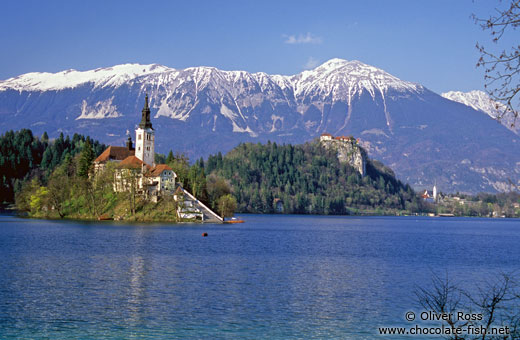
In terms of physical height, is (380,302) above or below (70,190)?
below

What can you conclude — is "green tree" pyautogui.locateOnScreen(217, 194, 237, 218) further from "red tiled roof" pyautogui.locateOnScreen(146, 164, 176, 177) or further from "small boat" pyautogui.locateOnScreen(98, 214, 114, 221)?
"small boat" pyautogui.locateOnScreen(98, 214, 114, 221)

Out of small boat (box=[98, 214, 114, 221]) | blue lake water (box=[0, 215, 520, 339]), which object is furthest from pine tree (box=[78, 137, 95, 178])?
blue lake water (box=[0, 215, 520, 339])

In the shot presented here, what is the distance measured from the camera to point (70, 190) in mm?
173875

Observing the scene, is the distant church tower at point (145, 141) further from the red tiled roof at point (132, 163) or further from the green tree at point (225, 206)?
the green tree at point (225, 206)

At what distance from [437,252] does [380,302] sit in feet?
188

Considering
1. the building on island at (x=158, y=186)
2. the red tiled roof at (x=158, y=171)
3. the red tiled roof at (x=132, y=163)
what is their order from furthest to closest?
the red tiled roof at (x=132, y=163), the red tiled roof at (x=158, y=171), the building on island at (x=158, y=186)

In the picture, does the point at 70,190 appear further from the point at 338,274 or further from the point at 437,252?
the point at 338,274

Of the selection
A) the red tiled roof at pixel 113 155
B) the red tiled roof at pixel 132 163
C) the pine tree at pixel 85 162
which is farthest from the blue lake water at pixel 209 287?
the red tiled roof at pixel 113 155

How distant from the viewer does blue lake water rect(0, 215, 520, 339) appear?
38031mm

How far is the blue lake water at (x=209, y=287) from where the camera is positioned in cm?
3803

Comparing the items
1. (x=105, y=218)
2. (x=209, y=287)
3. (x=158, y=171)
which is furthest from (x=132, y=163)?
(x=209, y=287)

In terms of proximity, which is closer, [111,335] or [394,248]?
[111,335]

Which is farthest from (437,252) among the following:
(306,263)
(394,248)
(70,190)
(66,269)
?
(70,190)

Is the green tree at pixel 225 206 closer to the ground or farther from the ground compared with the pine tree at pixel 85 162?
closer to the ground
